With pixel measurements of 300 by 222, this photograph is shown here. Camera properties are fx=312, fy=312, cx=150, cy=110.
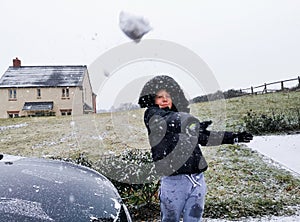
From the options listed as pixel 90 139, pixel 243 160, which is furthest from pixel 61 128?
pixel 243 160

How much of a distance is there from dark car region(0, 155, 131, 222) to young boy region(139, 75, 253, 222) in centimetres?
43

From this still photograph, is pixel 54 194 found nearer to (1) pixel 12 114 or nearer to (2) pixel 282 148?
(2) pixel 282 148

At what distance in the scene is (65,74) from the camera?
33.3 metres

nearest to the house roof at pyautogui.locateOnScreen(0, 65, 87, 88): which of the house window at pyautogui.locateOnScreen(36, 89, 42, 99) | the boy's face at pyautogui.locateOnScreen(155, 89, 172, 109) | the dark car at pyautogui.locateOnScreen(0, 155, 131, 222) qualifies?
the house window at pyautogui.locateOnScreen(36, 89, 42, 99)

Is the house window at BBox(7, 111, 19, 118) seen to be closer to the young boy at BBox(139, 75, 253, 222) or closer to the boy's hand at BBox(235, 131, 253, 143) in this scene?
the young boy at BBox(139, 75, 253, 222)

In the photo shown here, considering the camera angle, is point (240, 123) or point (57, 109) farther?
point (57, 109)

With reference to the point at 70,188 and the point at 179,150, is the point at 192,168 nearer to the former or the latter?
the point at 179,150

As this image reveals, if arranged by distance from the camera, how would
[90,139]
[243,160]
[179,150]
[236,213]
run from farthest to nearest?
[90,139] < [243,160] < [236,213] < [179,150]

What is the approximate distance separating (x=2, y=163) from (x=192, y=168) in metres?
1.44

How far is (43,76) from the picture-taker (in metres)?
33.1

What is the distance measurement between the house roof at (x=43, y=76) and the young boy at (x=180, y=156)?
30.0 meters

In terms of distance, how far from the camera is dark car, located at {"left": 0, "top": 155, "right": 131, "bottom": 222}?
1.61 meters

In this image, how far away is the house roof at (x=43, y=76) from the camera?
31.6 meters

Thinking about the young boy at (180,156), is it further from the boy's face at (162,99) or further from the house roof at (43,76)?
the house roof at (43,76)
